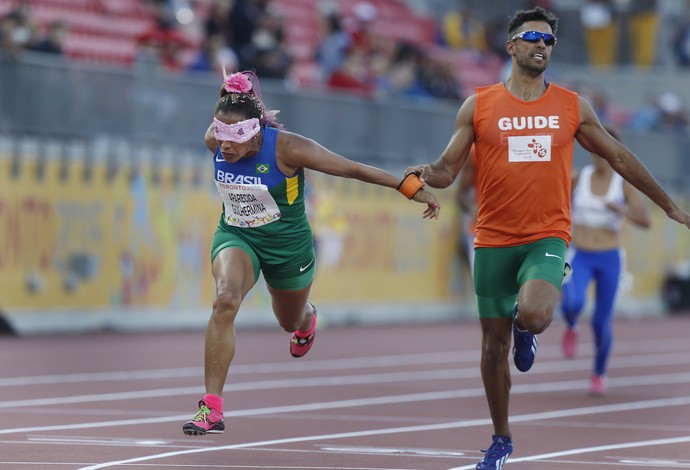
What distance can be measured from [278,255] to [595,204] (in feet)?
18.9

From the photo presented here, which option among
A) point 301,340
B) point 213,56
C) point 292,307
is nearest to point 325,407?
point 301,340

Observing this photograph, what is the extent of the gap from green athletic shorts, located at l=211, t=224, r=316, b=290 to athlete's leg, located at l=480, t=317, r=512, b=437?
1630 mm

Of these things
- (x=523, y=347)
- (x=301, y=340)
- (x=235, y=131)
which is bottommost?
(x=523, y=347)

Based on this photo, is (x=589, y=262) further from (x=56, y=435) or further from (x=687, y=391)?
(x=56, y=435)

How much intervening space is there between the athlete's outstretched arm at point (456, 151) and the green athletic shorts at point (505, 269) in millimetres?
492

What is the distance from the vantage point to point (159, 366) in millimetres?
16922

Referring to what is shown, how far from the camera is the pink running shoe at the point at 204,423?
9.02 m

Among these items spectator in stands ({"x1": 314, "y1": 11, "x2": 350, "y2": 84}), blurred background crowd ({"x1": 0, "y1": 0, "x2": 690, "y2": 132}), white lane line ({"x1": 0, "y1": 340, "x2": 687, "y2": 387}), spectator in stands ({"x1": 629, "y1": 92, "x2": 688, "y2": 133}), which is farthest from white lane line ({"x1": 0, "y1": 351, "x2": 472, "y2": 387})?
spectator in stands ({"x1": 629, "y1": 92, "x2": 688, "y2": 133})

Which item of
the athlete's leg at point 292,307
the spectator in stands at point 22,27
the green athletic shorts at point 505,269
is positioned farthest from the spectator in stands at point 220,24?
the green athletic shorts at point 505,269

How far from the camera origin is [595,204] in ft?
51.1

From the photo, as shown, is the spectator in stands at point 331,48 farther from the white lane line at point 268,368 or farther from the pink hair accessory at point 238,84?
the pink hair accessory at point 238,84

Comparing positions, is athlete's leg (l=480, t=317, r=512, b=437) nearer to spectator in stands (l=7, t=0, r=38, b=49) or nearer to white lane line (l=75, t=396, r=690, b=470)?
white lane line (l=75, t=396, r=690, b=470)

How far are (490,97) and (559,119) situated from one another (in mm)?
435

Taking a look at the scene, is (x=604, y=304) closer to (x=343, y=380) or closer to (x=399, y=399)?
(x=399, y=399)
